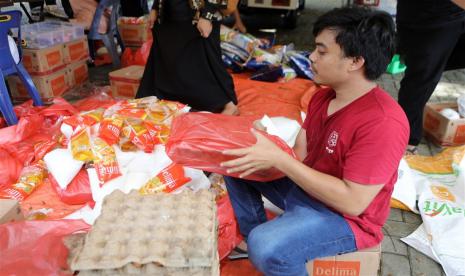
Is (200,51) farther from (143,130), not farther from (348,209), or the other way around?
(348,209)

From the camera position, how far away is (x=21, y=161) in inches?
98.0

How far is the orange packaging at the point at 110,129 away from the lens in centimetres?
235

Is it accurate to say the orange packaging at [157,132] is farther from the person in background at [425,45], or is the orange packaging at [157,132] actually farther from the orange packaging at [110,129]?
the person in background at [425,45]

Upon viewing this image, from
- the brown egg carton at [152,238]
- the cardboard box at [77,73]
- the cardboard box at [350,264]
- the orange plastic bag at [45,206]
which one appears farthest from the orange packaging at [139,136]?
the cardboard box at [77,73]

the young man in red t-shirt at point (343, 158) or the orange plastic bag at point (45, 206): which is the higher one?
the young man in red t-shirt at point (343, 158)

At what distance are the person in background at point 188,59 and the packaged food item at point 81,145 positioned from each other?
0.94 metres

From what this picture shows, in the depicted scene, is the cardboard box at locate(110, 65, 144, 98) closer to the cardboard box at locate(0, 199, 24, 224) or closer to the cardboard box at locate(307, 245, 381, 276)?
the cardboard box at locate(0, 199, 24, 224)

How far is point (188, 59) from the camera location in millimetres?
3051

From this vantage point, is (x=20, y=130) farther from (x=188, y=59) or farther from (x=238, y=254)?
(x=238, y=254)

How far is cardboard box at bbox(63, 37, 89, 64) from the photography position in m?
3.90

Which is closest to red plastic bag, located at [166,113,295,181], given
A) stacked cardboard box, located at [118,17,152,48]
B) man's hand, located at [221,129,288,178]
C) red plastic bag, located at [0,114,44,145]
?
man's hand, located at [221,129,288,178]

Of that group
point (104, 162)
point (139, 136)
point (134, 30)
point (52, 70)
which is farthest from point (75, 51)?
point (104, 162)

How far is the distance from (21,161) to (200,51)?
1.48 m

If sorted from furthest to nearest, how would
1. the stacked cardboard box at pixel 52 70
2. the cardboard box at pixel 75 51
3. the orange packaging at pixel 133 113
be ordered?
the cardboard box at pixel 75 51 → the stacked cardboard box at pixel 52 70 → the orange packaging at pixel 133 113
